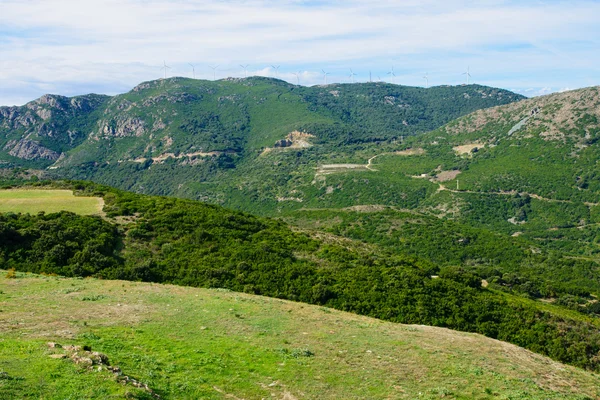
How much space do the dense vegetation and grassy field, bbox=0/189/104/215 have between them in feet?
13.7

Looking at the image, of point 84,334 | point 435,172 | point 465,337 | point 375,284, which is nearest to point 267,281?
point 375,284

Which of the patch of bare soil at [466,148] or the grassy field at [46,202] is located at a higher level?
the patch of bare soil at [466,148]

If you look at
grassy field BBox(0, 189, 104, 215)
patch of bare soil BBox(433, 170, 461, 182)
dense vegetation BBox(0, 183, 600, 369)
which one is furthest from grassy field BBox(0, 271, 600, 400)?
patch of bare soil BBox(433, 170, 461, 182)

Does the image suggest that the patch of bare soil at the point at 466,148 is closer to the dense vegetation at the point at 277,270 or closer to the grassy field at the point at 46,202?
the dense vegetation at the point at 277,270

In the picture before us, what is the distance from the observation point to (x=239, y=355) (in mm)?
18984

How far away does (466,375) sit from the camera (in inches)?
755

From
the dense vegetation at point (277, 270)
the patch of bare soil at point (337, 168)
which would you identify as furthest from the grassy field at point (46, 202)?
the patch of bare soil at point (337, 168)

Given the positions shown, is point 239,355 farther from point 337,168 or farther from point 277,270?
point 337,168

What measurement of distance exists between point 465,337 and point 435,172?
477 feet

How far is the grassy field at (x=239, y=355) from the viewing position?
15.1m

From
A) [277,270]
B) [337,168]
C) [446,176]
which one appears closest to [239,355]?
[277,270]

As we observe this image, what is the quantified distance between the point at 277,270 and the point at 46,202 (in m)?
29.4

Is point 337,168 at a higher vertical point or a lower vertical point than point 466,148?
lower

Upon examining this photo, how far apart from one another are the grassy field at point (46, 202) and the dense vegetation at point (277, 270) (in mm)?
4189
